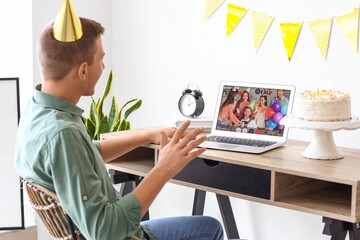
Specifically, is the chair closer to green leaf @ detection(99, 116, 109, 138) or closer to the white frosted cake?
the white frosted cake

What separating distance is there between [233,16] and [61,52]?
4.36 feet

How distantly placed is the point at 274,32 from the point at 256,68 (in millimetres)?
187

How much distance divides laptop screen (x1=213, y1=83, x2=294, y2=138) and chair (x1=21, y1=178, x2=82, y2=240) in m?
0.89

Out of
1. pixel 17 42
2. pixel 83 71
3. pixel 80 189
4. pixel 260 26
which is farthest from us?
pixel 17 42

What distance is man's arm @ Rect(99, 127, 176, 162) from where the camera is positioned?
6.24ft

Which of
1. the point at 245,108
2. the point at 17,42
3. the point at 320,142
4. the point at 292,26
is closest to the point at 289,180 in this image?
the point at 320,142

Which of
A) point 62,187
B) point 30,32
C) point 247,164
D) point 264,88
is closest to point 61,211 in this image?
point 62,187

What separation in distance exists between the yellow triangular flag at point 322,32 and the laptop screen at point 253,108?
12.7 inches

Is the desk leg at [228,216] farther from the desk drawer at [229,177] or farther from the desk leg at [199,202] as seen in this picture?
the desk drawer at [229,177]

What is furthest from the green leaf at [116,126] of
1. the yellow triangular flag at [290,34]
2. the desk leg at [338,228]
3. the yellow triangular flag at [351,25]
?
the desk leg at [338,228]

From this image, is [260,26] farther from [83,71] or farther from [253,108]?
[83,71]

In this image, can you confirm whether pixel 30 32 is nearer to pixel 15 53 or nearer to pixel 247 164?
pixel 15 53

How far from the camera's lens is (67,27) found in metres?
1.35

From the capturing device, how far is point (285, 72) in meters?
2.40
